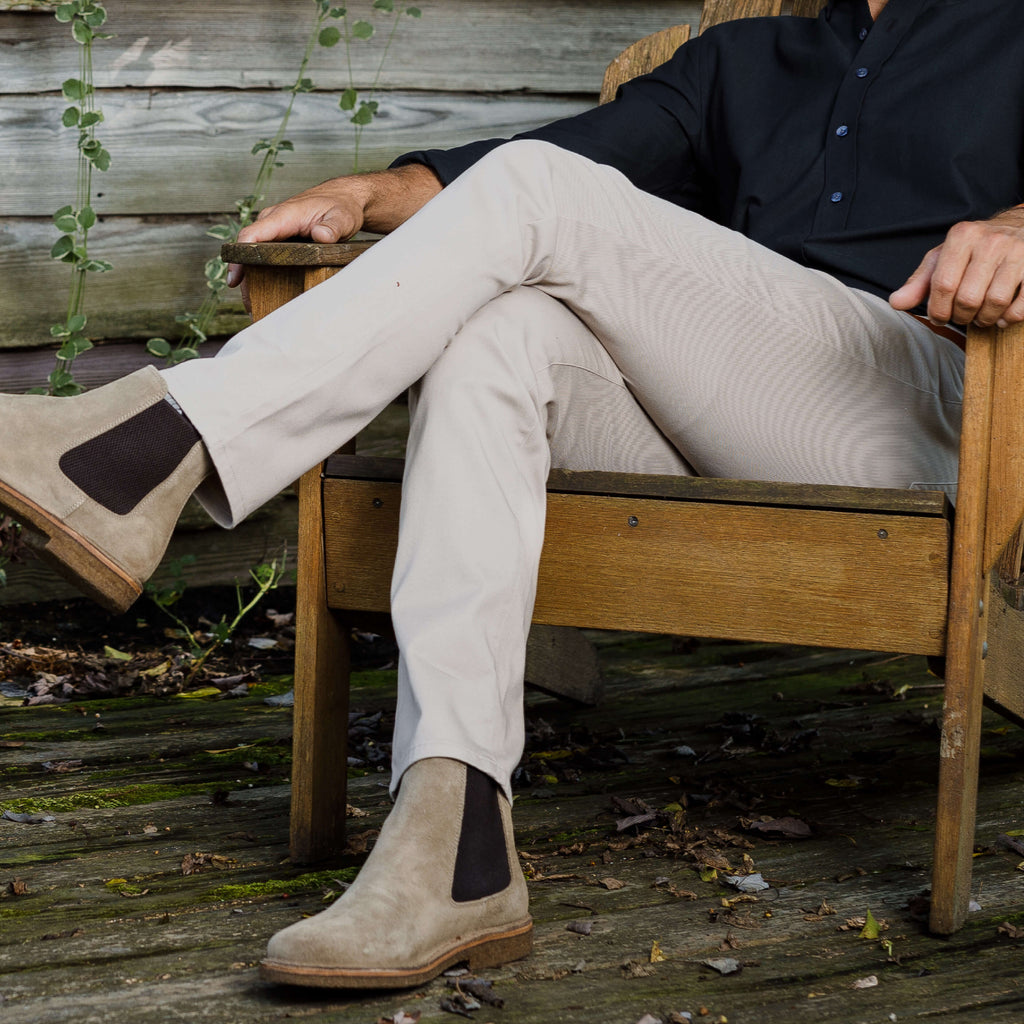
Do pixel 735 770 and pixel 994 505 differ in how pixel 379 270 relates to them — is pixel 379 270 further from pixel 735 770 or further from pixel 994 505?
pixel 735 770

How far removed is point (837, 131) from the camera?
74.7 inches

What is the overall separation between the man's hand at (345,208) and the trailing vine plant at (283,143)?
79cm

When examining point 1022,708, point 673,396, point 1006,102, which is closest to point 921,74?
point 1006,102

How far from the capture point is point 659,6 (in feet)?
10.0

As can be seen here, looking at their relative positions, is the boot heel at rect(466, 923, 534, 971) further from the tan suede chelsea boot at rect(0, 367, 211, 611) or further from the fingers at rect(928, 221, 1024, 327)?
the fingers at rect(928, 221, 1024, 327)

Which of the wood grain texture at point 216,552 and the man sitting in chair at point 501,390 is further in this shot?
the wood grain texture at point 216,552

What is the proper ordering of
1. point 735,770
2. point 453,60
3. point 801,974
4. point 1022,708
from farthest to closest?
point 453,60, point 735,770, point 1022,708, point 801,974

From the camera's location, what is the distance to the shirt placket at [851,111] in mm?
1859

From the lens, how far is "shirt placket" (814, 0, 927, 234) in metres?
1.86

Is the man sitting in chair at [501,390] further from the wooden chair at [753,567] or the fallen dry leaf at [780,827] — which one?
the fallen dry leaf at [780,827]

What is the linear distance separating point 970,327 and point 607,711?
3.76 feet

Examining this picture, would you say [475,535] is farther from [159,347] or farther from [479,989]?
[159,347]

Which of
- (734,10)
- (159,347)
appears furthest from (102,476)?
(734,10)

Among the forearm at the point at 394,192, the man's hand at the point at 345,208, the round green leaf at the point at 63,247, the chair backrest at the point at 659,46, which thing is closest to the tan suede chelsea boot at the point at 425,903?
the man's hand at the point at 345,208
